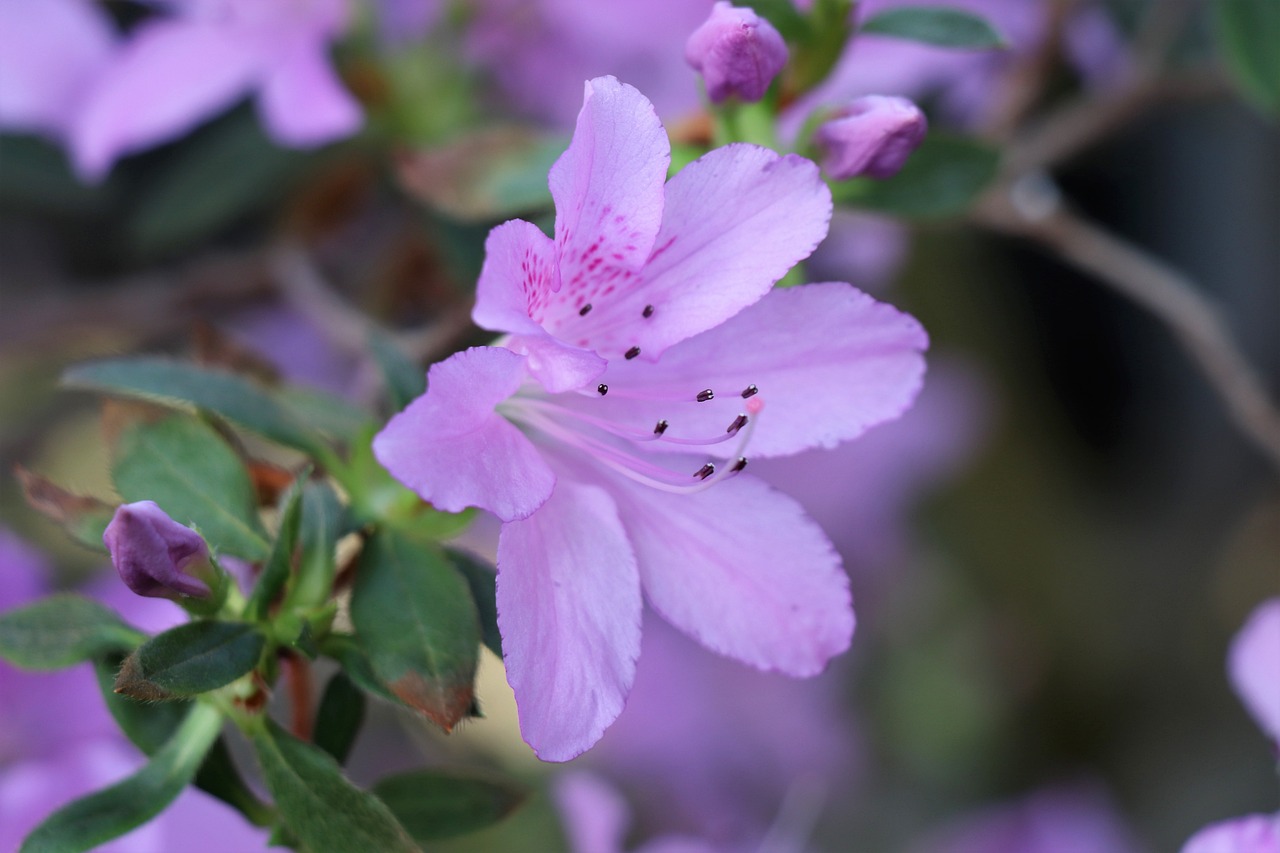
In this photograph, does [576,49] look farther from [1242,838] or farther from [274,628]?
[1242,838]

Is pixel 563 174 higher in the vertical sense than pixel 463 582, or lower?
higher

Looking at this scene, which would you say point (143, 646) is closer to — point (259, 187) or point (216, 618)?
point (216, 618)

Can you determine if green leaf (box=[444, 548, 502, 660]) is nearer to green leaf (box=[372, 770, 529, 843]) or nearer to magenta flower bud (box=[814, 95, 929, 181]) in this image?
green leaf (box=[372, 770, 529, 843])

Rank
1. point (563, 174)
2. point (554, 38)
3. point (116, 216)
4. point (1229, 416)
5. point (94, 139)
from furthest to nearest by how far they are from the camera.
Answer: point (1229, 416)
point (116, 216)
point (554, 38)
point (94, 139)
point (563, 174)

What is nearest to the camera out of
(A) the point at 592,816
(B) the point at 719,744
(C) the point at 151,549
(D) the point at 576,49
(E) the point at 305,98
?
(C) the point at 151,549

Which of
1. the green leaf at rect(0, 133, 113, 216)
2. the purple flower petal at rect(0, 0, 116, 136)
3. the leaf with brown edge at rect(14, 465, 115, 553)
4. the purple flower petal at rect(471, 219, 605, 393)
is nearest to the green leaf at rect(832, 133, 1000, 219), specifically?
the purple flower petal at rect(471, 219, 605, 393)

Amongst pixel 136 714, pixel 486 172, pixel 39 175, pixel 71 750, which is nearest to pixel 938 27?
pixel 486 172

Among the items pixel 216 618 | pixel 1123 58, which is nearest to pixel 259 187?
pixel 216 618
